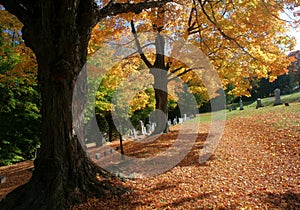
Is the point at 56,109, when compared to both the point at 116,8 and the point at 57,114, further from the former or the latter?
the point at 116,8

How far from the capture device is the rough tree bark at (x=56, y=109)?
3885 mm

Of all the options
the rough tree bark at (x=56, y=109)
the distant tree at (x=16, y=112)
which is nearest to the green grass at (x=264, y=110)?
the rough tree bark at (x=56, y=109)

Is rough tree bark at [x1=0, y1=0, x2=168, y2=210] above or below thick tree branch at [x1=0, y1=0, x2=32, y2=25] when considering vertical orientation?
below

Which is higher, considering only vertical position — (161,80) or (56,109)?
(161,80)

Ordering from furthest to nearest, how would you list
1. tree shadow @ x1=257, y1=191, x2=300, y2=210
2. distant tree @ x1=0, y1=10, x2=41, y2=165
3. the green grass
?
the green grass
distant tree @ x1=0, y1=10, x2=41, y2=165
tree shadow @ x1=257, y1=191, x2=300, y2=210

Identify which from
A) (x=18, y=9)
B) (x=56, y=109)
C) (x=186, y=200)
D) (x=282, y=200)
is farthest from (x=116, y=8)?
(x=282, y=200)

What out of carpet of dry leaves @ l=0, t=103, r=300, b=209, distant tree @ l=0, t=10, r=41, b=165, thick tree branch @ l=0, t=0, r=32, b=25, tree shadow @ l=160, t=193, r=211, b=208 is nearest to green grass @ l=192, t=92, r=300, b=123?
carpet of dry leaves @ l=0, t=103, r=300, b=209

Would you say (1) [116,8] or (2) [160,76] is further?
(2) [160,76]

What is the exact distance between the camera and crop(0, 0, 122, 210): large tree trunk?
390 centimetres

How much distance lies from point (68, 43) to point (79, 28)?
1.71ft

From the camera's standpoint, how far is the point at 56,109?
402 cm

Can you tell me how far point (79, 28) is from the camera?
174 inches

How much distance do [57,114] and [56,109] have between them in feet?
0.31

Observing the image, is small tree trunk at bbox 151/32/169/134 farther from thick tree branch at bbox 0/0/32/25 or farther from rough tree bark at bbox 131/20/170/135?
thick tree branch at bbox 0/0/32/25
